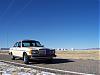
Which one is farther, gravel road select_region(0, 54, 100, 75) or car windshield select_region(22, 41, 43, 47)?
car windshield select_region(22, 41, 43, 47)

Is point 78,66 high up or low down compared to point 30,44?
down

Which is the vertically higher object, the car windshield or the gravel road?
the car windshield

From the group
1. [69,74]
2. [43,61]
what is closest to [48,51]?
[43,61]

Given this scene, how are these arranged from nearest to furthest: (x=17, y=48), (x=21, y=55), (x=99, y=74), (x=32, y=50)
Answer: (x=99, y=74) < (x=32, y=50) < (x=21, y=55) < (x=17, y=48)

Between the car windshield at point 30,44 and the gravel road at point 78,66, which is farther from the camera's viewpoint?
the car windshield at point 30,44

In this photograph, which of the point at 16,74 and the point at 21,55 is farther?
the point at 21,55

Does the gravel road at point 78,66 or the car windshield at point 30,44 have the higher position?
the car windshield at point 30,44

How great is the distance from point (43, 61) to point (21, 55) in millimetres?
1840

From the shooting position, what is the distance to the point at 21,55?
2241 cm

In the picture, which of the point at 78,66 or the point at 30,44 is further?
the point at 30,44

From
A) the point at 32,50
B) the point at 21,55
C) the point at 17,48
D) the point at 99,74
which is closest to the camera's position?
the point at 99,74

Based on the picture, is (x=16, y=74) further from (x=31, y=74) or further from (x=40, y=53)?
(x=40, y=53)

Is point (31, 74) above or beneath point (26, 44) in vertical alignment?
beneath

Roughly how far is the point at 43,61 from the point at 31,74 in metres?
9.75
